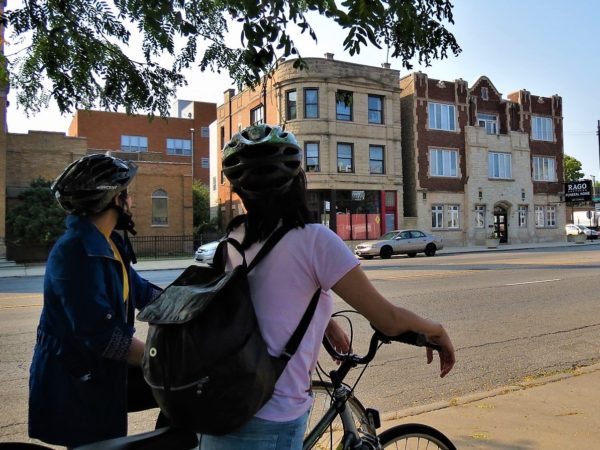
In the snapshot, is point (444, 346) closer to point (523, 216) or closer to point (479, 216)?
point (479, 216)

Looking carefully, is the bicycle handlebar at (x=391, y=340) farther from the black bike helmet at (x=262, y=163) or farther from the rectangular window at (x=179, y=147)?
the rectangular window at (x=179, y=147)

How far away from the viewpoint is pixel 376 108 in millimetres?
36188

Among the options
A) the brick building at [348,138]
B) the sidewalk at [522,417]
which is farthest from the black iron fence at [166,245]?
the sidewalk at [522,417]

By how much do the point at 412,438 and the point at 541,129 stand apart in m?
47.0

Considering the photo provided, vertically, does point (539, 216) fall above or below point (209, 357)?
above

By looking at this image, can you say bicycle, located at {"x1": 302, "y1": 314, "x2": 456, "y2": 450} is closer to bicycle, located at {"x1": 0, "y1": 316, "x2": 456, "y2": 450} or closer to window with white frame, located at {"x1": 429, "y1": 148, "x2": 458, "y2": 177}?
bicycle, located at {"x1": 0, "y1": 316, "x2": 456, "y2": 450}

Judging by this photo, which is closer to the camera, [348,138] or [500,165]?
[348,138]

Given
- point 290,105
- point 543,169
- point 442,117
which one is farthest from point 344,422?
point 543,169

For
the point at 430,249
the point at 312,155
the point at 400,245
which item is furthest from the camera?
the point at 312,155

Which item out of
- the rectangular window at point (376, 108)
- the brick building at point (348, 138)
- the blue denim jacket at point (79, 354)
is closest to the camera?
the blue denim jacket at point (79, 354)

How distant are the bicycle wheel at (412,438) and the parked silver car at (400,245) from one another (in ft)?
82.5

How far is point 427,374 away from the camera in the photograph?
617 centimetres

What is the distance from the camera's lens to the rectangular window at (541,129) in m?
43.9

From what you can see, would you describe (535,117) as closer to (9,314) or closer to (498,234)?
(498,234)
